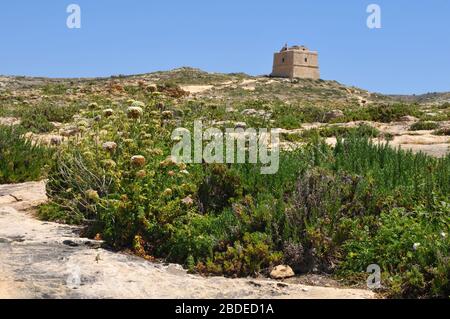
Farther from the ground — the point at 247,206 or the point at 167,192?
the point at 167,192

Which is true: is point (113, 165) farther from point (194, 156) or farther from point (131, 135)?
point (194, 156)

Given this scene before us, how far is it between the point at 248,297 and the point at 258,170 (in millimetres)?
2503

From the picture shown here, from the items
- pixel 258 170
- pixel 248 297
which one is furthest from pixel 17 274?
pixel 258 170

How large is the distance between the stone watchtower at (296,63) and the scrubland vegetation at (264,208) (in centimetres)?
6318

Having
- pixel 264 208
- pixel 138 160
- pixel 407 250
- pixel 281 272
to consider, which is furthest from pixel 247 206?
pixel 407 250

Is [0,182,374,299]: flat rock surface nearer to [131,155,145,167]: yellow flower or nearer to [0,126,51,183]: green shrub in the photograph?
[131,155,145,167]: yellow flower

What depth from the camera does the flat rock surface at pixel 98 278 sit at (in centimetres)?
427

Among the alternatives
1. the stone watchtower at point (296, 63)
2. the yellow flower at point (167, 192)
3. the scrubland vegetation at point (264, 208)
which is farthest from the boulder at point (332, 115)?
the stone watchtower at point (296, 63)

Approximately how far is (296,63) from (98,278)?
66461 millimetres

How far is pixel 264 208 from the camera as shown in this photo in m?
5.56

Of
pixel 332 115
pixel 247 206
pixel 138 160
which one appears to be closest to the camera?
pixel 138 160

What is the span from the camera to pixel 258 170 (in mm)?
6641

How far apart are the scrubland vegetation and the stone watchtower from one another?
63180mm

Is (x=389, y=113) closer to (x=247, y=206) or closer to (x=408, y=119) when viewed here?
(x=408, y=119)
